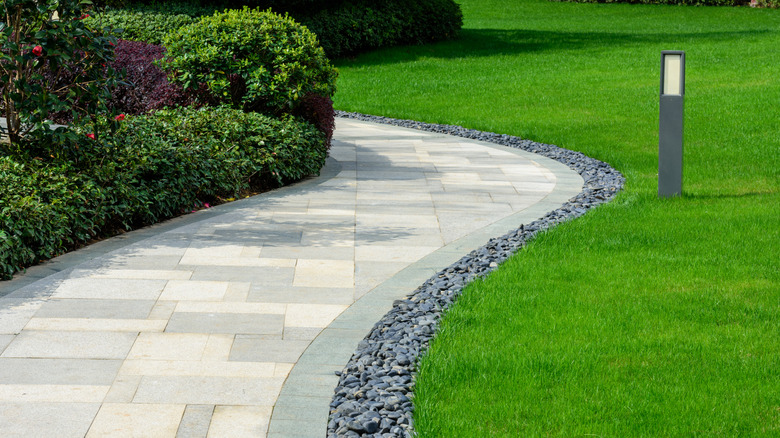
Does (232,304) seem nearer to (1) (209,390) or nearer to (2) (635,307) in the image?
(1) (209,390)

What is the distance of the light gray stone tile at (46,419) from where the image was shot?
3.67 m

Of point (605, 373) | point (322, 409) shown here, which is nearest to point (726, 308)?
point (605, 373)

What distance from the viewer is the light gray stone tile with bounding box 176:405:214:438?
146 inches

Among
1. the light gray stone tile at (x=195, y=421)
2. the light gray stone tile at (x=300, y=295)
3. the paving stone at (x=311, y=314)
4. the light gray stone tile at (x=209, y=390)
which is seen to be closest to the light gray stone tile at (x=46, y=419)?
the light gray stone tile at (x=209, y=390)

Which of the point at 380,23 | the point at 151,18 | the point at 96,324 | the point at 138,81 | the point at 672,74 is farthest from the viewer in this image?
the point at 380,23

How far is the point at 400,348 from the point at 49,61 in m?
4.07

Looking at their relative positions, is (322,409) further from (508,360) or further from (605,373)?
(605,373)

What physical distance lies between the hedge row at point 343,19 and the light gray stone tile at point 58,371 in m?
14.3

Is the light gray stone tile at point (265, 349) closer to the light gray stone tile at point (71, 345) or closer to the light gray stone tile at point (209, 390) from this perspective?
the light gray stone tile at point (209, 390)

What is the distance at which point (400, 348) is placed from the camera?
460 centimetres

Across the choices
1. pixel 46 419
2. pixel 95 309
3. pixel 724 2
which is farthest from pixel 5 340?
pixel 724 2

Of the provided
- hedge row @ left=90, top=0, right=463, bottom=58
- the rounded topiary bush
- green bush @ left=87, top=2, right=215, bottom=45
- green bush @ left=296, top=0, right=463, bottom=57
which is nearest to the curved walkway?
the rounded topiary bush

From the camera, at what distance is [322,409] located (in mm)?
3984

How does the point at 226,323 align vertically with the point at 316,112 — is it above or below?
below
